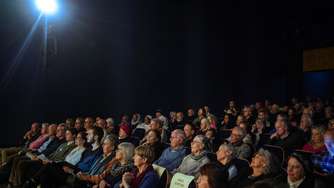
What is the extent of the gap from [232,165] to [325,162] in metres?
0.89

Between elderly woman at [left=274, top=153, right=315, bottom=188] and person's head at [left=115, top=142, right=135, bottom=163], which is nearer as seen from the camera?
elderly woman at [left=274, top=153, right=315, bottom=188]

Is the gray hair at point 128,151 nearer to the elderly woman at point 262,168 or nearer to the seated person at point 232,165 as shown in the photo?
the seated person at point 232,165

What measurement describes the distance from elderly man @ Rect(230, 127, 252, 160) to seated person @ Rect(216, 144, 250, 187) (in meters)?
0.47

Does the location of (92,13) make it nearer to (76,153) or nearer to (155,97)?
(155,97)

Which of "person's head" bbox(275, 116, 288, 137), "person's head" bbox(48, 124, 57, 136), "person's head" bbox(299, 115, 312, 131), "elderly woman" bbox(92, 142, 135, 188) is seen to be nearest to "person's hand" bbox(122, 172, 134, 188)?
"elderly woman" bbox(92, 142, 135, 188)

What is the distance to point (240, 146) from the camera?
4016 millimetres

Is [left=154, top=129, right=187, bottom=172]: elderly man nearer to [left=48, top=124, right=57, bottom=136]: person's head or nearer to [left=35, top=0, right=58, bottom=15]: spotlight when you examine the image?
[left=48, top=124, right=57, bottom=136]: person's head

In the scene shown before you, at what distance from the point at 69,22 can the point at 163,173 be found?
6.04 meters

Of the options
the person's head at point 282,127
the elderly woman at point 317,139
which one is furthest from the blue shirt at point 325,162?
the person's head at point 282,127

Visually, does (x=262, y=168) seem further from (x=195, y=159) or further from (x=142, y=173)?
(x=142, y=173)

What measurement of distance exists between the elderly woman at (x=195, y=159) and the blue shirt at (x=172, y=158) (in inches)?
9.0

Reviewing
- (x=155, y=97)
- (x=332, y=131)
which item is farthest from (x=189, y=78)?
(x=332, y=131)

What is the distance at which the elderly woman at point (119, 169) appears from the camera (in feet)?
11.8

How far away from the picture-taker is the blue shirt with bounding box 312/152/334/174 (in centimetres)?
330
